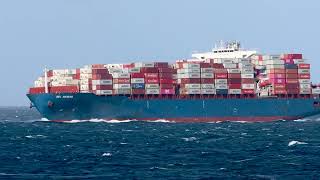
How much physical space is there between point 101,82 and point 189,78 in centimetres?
1468

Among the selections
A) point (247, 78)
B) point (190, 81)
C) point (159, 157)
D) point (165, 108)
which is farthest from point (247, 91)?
point (159, 157)

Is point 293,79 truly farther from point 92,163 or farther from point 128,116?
point 92,163

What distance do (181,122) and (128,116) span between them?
8.87m

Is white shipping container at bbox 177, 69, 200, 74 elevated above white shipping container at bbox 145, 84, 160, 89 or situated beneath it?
elevated above

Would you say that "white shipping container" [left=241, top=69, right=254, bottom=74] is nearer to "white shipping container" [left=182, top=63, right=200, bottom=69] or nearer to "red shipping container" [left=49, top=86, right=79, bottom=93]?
"white shipping container" [left=182, top=63, right=200, bottom=69]

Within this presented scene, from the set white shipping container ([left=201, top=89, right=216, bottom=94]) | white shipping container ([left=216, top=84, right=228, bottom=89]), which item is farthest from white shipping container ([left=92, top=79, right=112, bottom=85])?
white shipping container ([left=216, top=84, right=228, bottom=89])

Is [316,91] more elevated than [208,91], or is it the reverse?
[208,91]

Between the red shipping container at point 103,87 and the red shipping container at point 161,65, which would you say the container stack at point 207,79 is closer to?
the red shipping container at point 161,65

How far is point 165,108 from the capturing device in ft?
375

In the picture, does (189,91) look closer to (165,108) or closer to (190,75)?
(190,75)

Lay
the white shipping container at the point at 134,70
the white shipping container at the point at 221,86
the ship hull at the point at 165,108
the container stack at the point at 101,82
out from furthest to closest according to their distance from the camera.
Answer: the white shipping container at the point at 221,86
the white shipping container at the point at 134,70
the container stack at the point at 101,82
the ship hull at the point at 165,108

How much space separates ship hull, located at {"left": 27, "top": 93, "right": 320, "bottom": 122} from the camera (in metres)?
111

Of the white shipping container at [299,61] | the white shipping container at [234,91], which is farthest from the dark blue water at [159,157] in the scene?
the white shipping container at [299,61]

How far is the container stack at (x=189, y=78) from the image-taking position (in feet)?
387
